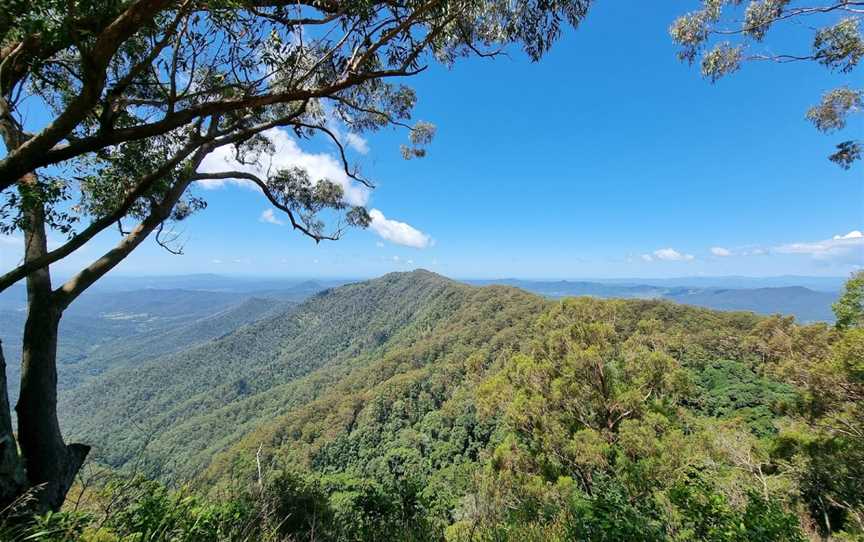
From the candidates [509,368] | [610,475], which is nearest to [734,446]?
[610,475]

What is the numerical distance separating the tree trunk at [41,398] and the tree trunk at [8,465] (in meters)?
0.21

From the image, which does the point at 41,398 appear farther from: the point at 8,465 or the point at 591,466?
the point at 591,466

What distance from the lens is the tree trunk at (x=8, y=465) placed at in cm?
242

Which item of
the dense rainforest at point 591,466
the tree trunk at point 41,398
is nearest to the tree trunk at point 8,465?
the tree trunk at point 41,398

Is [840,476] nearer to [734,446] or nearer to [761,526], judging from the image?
[734,446]

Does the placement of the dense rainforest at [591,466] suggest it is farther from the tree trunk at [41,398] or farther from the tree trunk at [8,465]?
the tree trunk at [8,465]

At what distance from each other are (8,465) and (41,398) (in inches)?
24.4

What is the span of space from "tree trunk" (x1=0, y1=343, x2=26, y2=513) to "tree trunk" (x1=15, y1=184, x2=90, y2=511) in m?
0.21

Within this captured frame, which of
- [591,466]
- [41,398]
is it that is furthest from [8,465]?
[591,466]

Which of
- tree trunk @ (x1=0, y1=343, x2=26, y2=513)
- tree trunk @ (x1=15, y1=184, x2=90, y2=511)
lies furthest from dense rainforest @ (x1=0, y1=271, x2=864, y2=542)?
tree trunk @ (x1=0, y1=343, x2=26, y2=513)

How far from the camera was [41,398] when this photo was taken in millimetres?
2941

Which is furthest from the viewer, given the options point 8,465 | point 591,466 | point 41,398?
point 591,466

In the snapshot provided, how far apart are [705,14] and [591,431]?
828 centimetres

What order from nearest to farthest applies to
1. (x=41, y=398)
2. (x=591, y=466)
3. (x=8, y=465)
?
(x=8, y=465) → (x=41, y=398) → (x=591, y=466)
